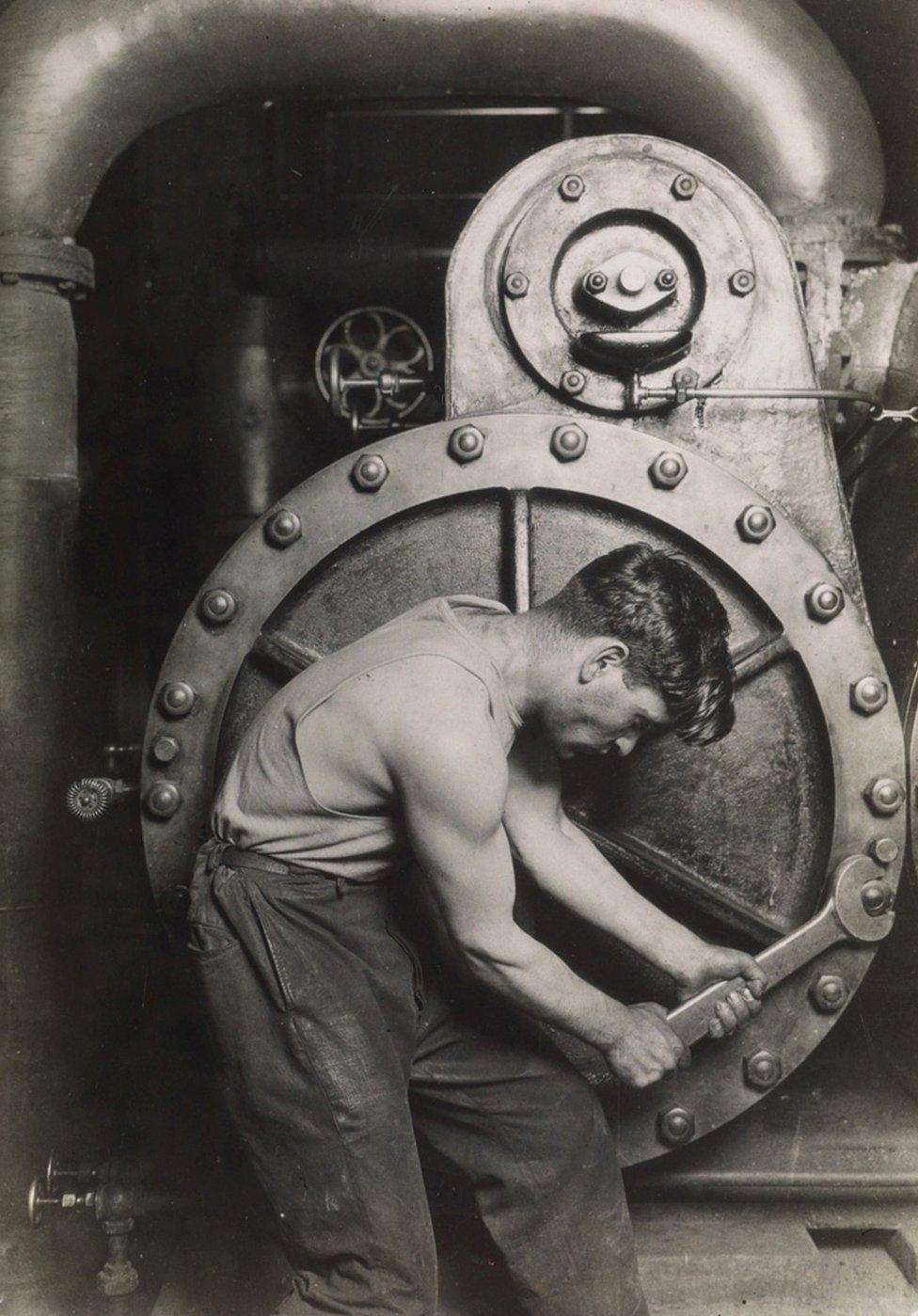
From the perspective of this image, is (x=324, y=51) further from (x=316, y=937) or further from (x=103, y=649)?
(x=103, y=649)

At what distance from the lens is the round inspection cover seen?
187 cm

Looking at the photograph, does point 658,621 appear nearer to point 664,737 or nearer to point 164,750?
point 664,737

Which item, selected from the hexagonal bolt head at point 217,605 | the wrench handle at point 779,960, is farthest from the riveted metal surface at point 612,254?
the wrench handle at point 779,960

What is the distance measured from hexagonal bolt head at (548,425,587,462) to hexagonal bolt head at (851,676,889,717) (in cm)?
56

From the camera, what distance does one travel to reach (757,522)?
6.09ft

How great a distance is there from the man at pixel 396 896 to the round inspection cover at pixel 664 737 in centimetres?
22

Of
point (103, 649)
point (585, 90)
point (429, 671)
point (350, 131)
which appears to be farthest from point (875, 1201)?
point (350, 131)

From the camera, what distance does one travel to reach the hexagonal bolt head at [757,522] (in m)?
1.86

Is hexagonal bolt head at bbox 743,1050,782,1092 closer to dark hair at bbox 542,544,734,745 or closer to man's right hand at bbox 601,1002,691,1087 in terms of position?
man's right hand at bbox 601,1002,691,1087

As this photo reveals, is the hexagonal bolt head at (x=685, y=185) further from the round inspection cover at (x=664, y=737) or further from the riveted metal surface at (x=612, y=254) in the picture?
the round inspection cover at (x=664, y=737)

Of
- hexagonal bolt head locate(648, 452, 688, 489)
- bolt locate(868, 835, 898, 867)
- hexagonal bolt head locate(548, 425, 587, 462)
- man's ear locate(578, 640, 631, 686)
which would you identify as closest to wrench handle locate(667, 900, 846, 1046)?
bolt locate(868, 835, 898, 867)

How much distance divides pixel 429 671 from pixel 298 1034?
510 mm

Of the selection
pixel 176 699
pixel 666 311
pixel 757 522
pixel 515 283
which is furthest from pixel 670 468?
pixel 176 699

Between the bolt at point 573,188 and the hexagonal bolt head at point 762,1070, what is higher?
the bolt at point 573,188
